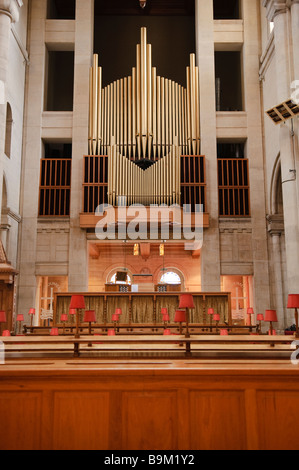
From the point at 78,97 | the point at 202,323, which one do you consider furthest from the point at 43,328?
the point at 78,97

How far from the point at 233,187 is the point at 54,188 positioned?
280 inches

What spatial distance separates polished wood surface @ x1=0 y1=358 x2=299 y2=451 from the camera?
3.13 meters

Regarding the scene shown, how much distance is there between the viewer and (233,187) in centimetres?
1667

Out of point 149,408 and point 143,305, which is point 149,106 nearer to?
point 143,305

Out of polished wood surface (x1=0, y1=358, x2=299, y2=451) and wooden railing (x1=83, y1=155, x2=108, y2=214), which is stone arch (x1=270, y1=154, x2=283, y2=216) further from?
polished wood surface (x1=0, y1=358, x2=299, y2=451)

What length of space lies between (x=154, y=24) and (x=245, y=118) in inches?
261

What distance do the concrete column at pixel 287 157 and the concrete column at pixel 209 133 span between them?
15.4ft

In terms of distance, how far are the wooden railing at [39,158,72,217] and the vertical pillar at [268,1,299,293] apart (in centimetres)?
859

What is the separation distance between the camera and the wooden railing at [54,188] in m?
16.6

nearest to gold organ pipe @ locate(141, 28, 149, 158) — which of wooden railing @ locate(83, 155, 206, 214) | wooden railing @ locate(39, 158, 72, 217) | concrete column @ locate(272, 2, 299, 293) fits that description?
wooden railing @ locate(83, 155, 206, 214)

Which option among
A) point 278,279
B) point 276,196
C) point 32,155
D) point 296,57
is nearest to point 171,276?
point 278,279

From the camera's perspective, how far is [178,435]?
314 cm

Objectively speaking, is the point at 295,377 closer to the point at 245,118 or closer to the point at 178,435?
the point at 178,435

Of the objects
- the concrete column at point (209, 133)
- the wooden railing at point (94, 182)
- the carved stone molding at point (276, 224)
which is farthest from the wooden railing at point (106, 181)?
the carved stone molding at point (276, 224)
